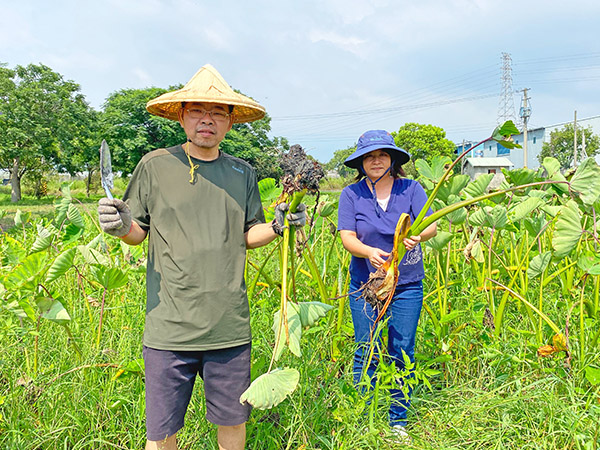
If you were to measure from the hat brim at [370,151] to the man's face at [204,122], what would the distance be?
63 cm

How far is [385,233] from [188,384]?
915 mm

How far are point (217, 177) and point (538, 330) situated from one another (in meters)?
1.51

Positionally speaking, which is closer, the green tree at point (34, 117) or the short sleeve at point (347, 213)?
the short sleeve at point (347, 213)

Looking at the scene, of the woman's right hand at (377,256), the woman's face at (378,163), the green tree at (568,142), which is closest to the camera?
the woman's right hand at (377,256)

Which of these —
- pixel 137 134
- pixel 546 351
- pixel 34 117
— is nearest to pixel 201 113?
pixel 546 351

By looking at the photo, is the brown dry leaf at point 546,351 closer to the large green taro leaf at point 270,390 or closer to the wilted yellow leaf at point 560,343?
the wilted yellow leaf at point 560,343

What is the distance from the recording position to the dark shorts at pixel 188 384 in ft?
4.18

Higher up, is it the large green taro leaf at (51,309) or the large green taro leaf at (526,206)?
the large green taro leaf at (526,206)

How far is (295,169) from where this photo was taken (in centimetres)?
113

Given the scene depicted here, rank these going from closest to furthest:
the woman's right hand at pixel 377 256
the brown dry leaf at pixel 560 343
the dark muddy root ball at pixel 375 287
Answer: the dark muddy root ball at pixel 375 287 → the woman's right hand at pixel 377 256 → the brown dry leaf at pixel 560 343

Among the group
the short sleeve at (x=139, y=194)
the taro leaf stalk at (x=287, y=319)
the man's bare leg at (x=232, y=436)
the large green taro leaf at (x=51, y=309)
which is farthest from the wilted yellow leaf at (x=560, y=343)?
the large green taro leaf at (x=51, y=309)

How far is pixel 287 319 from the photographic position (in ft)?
3.81

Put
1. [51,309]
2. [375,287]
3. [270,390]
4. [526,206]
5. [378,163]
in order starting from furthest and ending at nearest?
[526,206] → [378,163] → [51,309] → [375,287] → [270,390]

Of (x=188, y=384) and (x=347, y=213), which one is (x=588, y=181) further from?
(x=188, y=384)
